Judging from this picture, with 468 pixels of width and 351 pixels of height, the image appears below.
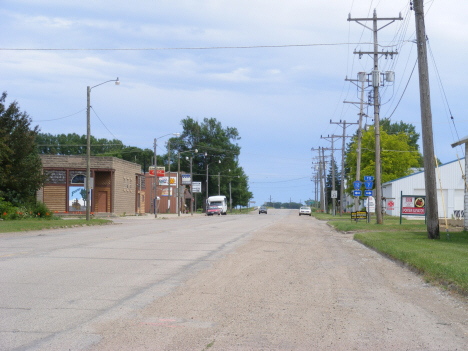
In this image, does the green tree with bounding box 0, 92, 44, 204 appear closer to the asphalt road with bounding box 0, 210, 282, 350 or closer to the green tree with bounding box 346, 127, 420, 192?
the asphalt road with bounding box 0, 210, 282, 350

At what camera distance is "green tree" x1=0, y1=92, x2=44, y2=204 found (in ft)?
→ 107

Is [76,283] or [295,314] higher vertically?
[76,283]

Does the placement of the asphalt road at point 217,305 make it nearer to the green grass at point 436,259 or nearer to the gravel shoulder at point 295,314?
the gravel shoulder at point 295,314

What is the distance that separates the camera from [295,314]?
734cm

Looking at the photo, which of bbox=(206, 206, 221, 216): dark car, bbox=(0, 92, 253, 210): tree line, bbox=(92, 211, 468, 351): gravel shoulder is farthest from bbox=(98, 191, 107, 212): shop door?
bbox=(92, 211, 468, 351): gravel shoulder

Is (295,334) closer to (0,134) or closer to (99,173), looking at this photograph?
(0,134)

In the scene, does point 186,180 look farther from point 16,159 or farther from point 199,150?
point 16,159

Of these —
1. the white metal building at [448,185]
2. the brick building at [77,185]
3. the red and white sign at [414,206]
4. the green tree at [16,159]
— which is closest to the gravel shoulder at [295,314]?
the red and white sign at [414,206]

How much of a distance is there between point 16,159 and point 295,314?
1193 inches

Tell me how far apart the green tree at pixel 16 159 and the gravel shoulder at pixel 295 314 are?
24.8m

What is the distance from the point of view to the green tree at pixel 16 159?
32.6 metres

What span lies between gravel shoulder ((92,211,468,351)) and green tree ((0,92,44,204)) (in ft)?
81.4

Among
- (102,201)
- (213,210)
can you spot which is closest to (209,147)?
(213,210)

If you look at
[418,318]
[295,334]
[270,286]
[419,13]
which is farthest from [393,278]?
[419,13]
